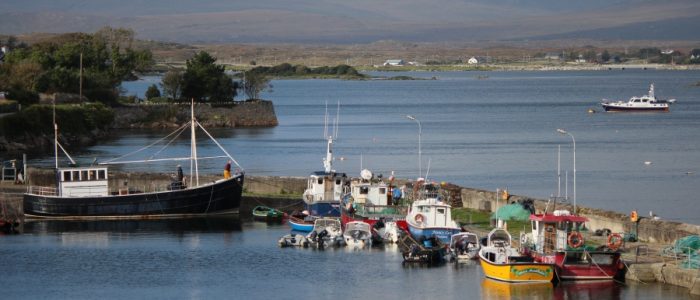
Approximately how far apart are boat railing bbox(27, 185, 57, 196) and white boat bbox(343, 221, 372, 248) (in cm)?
1374

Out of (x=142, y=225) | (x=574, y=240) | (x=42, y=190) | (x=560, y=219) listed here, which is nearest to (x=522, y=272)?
(x=574, y=240)

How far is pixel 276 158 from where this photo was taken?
77.8m

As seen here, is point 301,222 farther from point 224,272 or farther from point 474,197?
point 224,272

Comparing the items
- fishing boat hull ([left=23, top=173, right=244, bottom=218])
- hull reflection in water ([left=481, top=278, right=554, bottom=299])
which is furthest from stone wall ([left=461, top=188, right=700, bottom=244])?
fishing boat hull ([left=23, top=173, right=244, bottom=218])

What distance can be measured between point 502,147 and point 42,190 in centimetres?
3840

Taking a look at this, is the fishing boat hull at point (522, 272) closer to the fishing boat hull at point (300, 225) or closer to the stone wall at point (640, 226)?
the stone wall at point (640, 226)

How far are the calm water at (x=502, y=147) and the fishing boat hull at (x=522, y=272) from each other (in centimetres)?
1521

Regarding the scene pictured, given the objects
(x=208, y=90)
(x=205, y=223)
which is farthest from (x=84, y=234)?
(x=208, y=90)

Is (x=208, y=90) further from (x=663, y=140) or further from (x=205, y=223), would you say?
(x=205, y=223)

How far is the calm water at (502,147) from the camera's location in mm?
60994

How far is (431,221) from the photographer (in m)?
41.4

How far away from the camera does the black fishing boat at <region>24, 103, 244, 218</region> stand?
5019 centimetres

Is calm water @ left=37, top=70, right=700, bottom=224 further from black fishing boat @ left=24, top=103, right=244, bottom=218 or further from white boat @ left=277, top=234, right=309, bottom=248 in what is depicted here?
white boat @ left=277, top=234, right=309, bottom=248

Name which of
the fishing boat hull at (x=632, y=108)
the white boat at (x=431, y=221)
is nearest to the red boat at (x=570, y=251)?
the white boat at (x=431, y=221)
